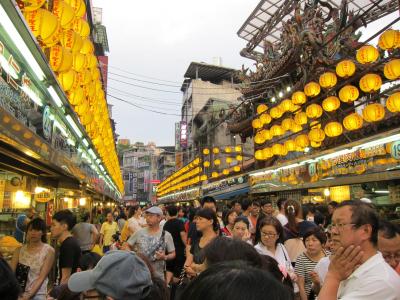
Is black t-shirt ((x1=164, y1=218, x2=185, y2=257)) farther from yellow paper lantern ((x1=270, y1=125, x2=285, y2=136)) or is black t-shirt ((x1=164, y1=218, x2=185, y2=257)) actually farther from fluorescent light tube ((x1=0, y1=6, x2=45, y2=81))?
yellow paper lantern ((x1=270, y1=125, x2=285, y2=136))

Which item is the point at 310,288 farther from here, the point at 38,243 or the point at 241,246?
the point at 38,243

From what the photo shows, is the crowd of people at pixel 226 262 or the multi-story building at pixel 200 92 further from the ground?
the multi-story building at pixel 200 92

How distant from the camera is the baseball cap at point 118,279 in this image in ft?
6.36

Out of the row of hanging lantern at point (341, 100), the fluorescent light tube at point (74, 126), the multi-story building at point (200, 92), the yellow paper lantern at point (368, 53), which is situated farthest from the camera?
the multi-story building at point (200, 92)

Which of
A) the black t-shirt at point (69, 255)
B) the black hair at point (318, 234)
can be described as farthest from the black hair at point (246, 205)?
the black t-shirt at point (69, 255)

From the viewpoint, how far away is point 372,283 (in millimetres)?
2236

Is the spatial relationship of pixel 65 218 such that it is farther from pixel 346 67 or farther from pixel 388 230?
pixel 346 67

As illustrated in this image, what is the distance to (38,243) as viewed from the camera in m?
4.93

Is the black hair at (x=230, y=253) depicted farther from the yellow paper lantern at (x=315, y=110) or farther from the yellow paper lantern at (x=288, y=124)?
the yellow paper lantern at (x=288, y=124)

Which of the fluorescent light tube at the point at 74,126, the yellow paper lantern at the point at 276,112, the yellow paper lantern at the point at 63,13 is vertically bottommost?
the fluorescent light tube at the point at 74,126

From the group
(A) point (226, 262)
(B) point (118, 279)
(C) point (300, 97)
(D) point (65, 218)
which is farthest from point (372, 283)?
(C) point (300, 97)

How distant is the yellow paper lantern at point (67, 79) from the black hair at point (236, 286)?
7.11 m

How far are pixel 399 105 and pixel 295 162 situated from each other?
7.83 meters

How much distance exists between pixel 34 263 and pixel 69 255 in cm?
50
